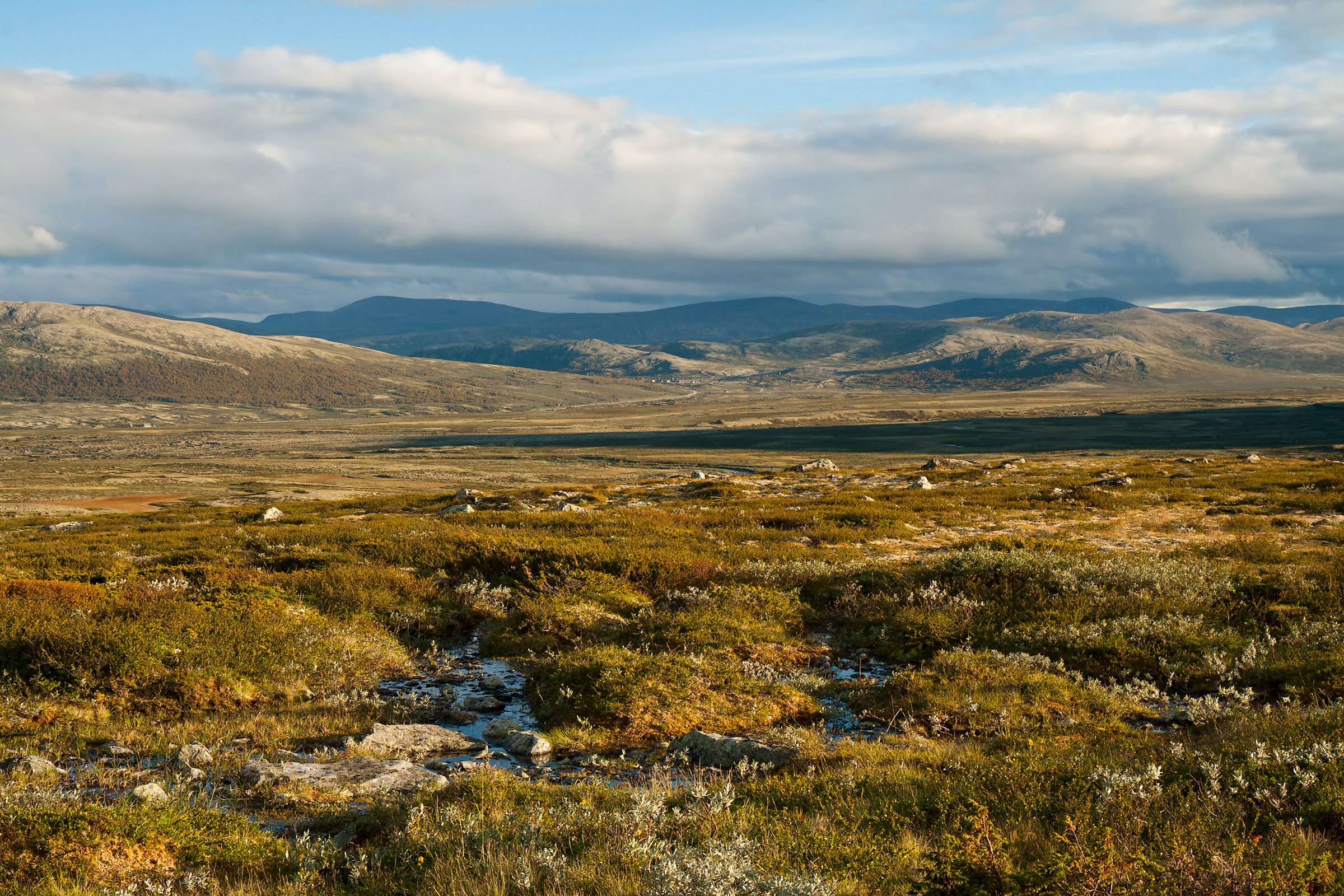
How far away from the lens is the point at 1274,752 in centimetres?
647

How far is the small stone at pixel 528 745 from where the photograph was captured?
8594 mm

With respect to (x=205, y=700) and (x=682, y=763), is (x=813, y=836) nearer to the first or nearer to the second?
(x=682, y=763)

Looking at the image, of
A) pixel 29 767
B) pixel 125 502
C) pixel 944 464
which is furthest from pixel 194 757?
pixel 125 502

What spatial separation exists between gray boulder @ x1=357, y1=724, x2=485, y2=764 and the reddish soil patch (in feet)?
202

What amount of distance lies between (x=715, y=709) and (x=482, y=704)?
3.29 metres

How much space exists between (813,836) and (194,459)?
Result: 528 feet

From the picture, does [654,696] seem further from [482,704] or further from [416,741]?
[416,741]

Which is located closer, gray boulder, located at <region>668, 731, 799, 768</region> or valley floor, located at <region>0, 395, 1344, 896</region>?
valley floor, located at <region>0, 395, 1344, 896</region>

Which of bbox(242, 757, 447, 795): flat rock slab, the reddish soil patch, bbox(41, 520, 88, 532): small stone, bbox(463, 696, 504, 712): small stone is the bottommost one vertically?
the reddish soil patch

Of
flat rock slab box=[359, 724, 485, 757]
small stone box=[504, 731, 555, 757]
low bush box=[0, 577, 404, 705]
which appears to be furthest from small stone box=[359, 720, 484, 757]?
low bush box=[0, 577, 404, 705]

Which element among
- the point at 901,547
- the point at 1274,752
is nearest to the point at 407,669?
the point at 1274,752

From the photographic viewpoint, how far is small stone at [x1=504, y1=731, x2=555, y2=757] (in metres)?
8.59

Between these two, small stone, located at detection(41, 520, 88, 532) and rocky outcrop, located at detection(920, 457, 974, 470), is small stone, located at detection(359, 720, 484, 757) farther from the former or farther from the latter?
rocky outcrop, located at detection(920, 457, 974, 470)

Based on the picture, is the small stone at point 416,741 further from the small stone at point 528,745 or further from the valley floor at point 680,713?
the small stone at point 528,745
